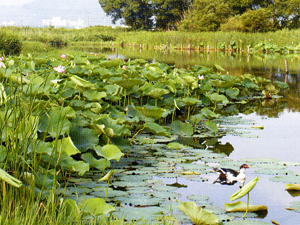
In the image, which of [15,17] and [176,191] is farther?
[15,17]

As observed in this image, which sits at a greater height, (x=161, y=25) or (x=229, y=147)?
(x=161, y=25)

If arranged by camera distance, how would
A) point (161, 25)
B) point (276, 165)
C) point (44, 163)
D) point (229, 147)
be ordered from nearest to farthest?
1. point (44, 163)
2. point (276, 165)
3. point (229, 147)
4. point (161, 25)

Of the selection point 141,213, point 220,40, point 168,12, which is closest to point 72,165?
point 141,213

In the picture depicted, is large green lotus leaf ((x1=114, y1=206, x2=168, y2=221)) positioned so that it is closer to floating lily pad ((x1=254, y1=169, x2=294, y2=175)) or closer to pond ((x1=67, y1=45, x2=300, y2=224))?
pond ((x1=67, y1=45, x2=300, y2=224))

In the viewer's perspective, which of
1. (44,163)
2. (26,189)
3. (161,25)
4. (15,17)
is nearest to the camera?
(26,189)

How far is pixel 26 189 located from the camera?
1659 mm

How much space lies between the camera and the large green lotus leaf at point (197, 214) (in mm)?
1705

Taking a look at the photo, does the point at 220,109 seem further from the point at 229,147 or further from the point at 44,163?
the point at 44,163

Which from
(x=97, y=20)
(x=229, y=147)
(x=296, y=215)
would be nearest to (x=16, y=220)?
(x=296, y=215)

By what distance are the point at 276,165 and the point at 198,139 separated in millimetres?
1014

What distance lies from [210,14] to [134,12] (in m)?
16.0

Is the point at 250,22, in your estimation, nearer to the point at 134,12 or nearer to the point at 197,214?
the point at 134,12

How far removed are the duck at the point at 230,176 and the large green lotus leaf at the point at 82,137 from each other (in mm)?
930

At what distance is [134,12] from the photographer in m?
42.1
